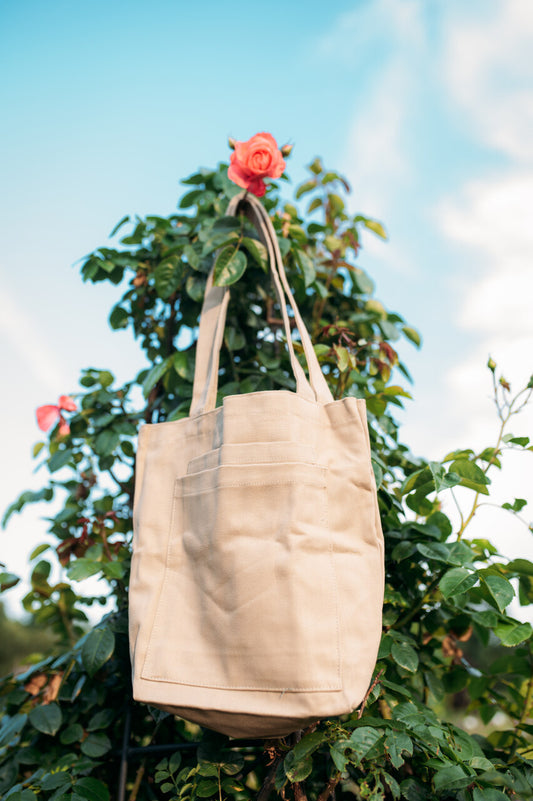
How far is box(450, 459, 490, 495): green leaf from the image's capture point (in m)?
0.96

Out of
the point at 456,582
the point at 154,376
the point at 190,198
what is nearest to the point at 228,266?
the point at 154,376

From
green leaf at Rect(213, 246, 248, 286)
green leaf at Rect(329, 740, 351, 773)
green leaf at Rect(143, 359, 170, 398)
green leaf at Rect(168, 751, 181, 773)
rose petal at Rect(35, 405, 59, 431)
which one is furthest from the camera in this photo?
rose petal at Rect(35, 405, 59, 431)

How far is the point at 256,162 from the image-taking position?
1.20 meters

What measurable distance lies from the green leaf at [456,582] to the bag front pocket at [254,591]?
0.24 meters

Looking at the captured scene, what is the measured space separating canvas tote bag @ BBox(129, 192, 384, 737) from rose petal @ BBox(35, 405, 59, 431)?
1.74ft

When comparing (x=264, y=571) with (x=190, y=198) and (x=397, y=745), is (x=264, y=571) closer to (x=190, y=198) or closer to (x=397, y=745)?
(x=397, y=745)

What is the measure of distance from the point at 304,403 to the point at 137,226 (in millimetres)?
909

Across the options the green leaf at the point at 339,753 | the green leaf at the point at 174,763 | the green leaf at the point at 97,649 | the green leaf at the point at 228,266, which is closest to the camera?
the green leaf at the point at 339,753

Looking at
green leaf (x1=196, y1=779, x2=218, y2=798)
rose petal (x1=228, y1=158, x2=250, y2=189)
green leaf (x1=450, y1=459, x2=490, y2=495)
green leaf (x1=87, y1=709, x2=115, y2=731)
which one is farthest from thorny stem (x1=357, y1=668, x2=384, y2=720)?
rose petal (x1=228, y1=158, x2=250, y2=189)

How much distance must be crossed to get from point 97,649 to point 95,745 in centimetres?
23

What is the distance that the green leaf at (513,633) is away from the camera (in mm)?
914

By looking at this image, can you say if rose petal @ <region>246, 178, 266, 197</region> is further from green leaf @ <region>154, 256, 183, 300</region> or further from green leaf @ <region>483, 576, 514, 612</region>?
green leaf @ <region>483, 576, 514, 612</region>

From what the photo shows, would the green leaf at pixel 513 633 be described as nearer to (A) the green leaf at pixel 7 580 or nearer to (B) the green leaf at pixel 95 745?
(B) the green leaf at pixel 95 745

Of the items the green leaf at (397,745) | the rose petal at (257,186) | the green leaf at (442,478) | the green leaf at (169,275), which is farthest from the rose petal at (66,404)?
the green leaf at (397,745)
